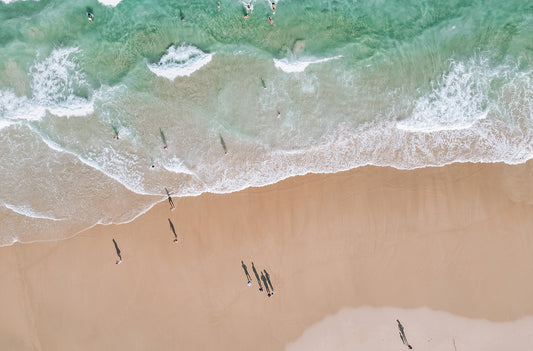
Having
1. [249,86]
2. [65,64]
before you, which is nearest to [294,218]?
[249,86]

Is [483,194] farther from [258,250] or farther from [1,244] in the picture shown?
[1,244]

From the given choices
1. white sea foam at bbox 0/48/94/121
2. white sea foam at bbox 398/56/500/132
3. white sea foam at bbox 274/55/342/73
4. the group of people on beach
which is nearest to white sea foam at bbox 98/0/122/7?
white sea foam at bbox 0/48/94/121

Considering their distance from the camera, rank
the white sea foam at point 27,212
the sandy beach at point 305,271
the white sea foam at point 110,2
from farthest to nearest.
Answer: the white sea foam at point 110,2 → the white sea foam at point 27,212 → the sandy beach at point 305,271

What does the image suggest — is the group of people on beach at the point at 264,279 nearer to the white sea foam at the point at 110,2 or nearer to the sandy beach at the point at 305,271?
the sandy beach at the point at 305,271

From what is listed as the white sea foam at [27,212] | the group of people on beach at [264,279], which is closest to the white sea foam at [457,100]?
the group of people on beach at [264,279]

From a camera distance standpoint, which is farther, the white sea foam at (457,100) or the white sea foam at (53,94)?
the white sea foam at (53,94)

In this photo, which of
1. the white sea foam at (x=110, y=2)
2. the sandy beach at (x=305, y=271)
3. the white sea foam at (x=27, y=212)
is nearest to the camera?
the sandy beach at (x=305, y=271)

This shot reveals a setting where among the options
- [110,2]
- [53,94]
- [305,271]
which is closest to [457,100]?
[305,271]
